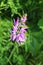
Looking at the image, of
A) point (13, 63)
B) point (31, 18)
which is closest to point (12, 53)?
point (13, 63)

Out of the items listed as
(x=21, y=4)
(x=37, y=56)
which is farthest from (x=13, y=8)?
(x=37, y=56)

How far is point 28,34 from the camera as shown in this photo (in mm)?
1752

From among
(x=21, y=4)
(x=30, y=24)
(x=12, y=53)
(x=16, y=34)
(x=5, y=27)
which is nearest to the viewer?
(x=16, y=34)

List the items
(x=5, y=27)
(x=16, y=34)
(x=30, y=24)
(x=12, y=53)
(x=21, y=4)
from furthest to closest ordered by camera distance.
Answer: (x=30, y=24) < (x=21, y=4) < (x=12, y=53) < (x=5, y=27) < (x=16, y=34)

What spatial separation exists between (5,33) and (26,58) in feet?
1.38

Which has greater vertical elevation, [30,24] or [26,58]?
[30,24]

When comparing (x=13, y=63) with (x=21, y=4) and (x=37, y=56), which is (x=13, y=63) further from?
(x=21, y=4)

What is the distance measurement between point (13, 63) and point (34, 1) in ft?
1.63

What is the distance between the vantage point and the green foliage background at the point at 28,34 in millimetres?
1601

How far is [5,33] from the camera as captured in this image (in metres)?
1.53

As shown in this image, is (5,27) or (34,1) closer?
(5,27)

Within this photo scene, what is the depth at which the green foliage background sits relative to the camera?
5.25 ft

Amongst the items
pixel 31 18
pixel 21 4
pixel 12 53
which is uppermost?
pixel 21 4

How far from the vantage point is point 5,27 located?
1.60 m
